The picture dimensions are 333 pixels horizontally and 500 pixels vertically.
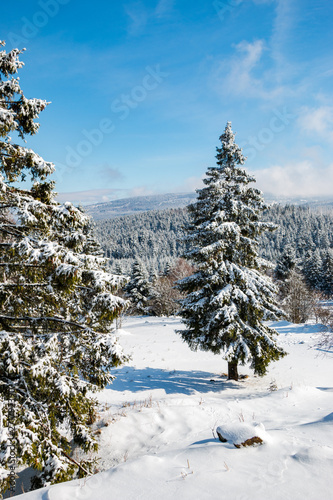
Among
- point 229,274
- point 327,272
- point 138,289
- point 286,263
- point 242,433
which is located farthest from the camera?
point 327,272

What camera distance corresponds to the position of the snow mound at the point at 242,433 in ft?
13.0

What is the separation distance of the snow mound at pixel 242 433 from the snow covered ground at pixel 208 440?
19 mm

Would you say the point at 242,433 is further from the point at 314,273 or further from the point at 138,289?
the point at 314,273

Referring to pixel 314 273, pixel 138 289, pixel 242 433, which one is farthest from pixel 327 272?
pixel 242 433

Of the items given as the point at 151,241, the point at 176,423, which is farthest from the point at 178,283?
the point at 151,241

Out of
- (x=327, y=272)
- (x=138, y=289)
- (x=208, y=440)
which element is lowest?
(x=138, y=289)

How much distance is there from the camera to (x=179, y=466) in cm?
369

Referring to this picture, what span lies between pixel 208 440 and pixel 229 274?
7211 millimetres

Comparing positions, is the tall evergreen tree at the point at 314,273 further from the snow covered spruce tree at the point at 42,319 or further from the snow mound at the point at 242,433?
the snow covered spruce tree at the point at 42,319

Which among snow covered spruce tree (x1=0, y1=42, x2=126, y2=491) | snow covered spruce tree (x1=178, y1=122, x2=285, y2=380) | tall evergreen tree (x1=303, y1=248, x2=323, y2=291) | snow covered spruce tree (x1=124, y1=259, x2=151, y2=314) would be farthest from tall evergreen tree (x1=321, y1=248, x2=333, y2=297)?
snow covered spruce tree (x1=0, y1=42, x2=126, y2=491)

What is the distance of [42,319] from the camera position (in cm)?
523

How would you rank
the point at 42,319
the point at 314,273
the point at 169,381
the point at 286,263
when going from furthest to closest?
the point at 314,273
the point at 286,263
the point at 169,381
the point at 42,319

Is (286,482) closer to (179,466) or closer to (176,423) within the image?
(179,466)

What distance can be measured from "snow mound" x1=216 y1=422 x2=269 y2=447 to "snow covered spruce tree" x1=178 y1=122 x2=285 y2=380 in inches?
256
